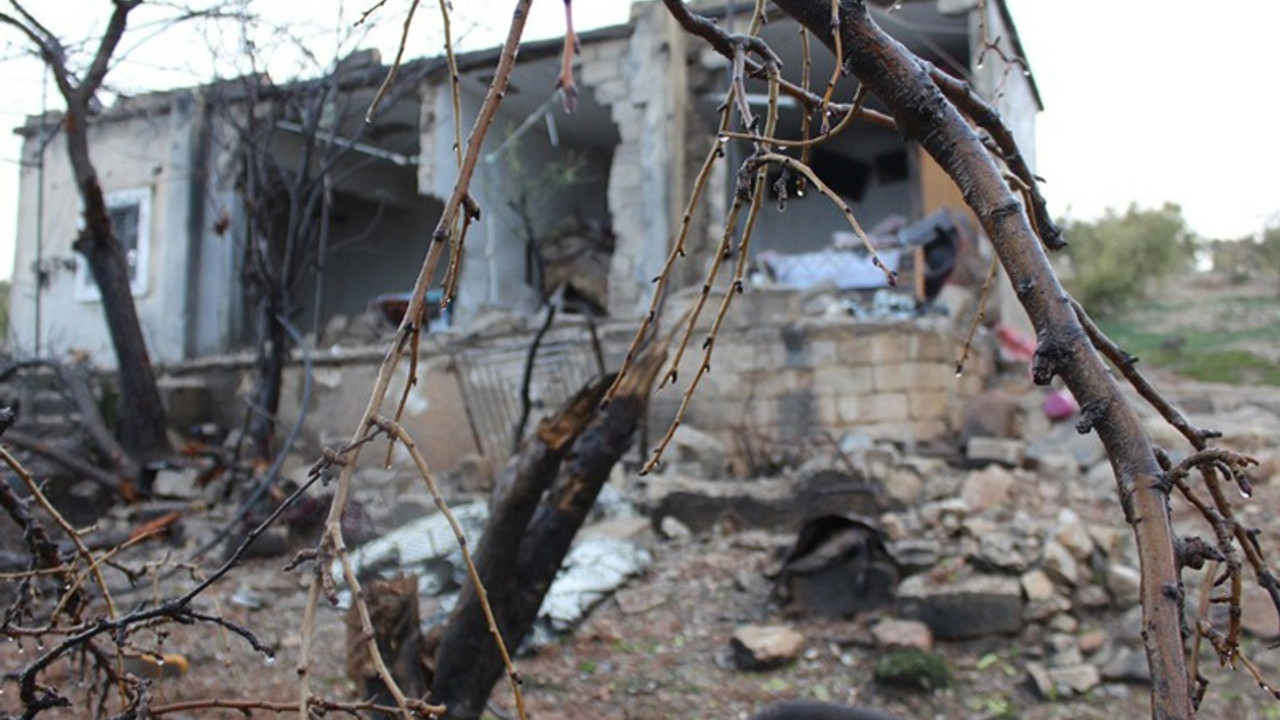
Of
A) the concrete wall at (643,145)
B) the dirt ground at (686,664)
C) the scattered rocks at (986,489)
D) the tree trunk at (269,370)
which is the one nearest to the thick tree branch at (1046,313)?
the dirt ground at (686,664)

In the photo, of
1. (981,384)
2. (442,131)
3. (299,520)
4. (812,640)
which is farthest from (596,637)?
(442,131)

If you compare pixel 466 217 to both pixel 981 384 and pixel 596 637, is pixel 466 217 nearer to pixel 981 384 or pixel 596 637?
pixel 596 637

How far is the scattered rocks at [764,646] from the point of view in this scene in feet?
17.5

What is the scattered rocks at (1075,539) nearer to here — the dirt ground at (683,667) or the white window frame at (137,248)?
the dirt ground at (683,667)

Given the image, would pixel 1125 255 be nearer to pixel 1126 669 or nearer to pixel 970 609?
pixel 970 609

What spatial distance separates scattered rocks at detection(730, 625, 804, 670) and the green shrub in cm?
1405

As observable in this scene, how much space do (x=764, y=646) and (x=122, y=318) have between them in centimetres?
603

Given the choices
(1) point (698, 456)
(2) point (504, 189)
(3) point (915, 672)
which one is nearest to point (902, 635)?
(3) point (915, 672)

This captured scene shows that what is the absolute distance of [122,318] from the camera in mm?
8492

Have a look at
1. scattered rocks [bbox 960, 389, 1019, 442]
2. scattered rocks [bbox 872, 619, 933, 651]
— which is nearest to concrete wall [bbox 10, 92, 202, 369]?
scattered rocks [bbox 960, 389, 1019, 442]

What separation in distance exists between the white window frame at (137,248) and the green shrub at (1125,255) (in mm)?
14380

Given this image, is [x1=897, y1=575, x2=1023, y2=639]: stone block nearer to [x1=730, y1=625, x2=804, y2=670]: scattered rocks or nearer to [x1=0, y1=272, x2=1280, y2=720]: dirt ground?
[x1=0, y1=272, x2=1280, y2=720]: dirt ground

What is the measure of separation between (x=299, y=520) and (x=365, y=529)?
0.97 m

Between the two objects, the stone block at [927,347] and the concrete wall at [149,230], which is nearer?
the stone block at [927,347]
